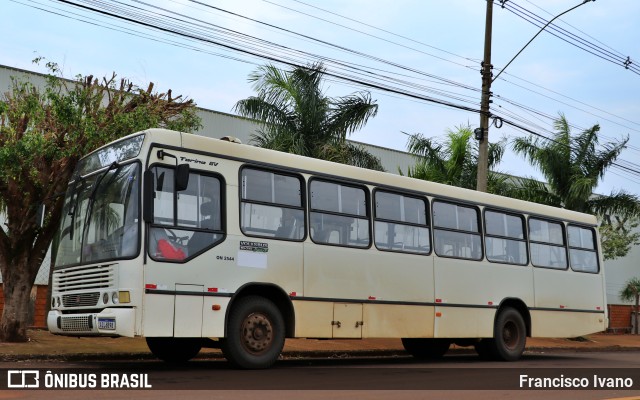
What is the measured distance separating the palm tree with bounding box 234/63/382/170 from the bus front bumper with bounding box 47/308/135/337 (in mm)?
11396

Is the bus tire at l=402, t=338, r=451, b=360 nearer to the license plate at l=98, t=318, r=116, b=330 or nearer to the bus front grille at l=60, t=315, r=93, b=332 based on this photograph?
the bus front grille at l=60, t=315, r=93, b=332

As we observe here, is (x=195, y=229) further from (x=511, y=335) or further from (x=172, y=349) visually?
(x=511, y=335)

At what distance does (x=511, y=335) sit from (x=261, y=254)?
6935 mm

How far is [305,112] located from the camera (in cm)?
2236

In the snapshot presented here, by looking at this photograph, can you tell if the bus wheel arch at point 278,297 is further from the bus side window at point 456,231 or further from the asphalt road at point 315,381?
the bus side window at point 456,231

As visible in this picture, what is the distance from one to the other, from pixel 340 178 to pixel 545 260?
627 cm

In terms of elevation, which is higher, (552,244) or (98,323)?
(552,244)

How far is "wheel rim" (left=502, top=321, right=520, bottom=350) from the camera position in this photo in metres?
16.2

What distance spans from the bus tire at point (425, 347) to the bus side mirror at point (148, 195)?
7830 mm

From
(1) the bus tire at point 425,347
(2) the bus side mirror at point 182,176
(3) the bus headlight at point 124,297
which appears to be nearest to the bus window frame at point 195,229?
(2) the bus side mirror at point 182,176

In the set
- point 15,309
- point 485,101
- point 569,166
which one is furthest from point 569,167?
point 15,309

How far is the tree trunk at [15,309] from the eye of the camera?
14.8m

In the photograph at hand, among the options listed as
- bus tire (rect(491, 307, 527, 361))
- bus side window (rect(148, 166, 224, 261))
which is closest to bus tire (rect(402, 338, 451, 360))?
bus tire (rect(491, 307, 527, 361))

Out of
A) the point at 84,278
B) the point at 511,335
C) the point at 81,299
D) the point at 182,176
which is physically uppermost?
the point at 182,176
